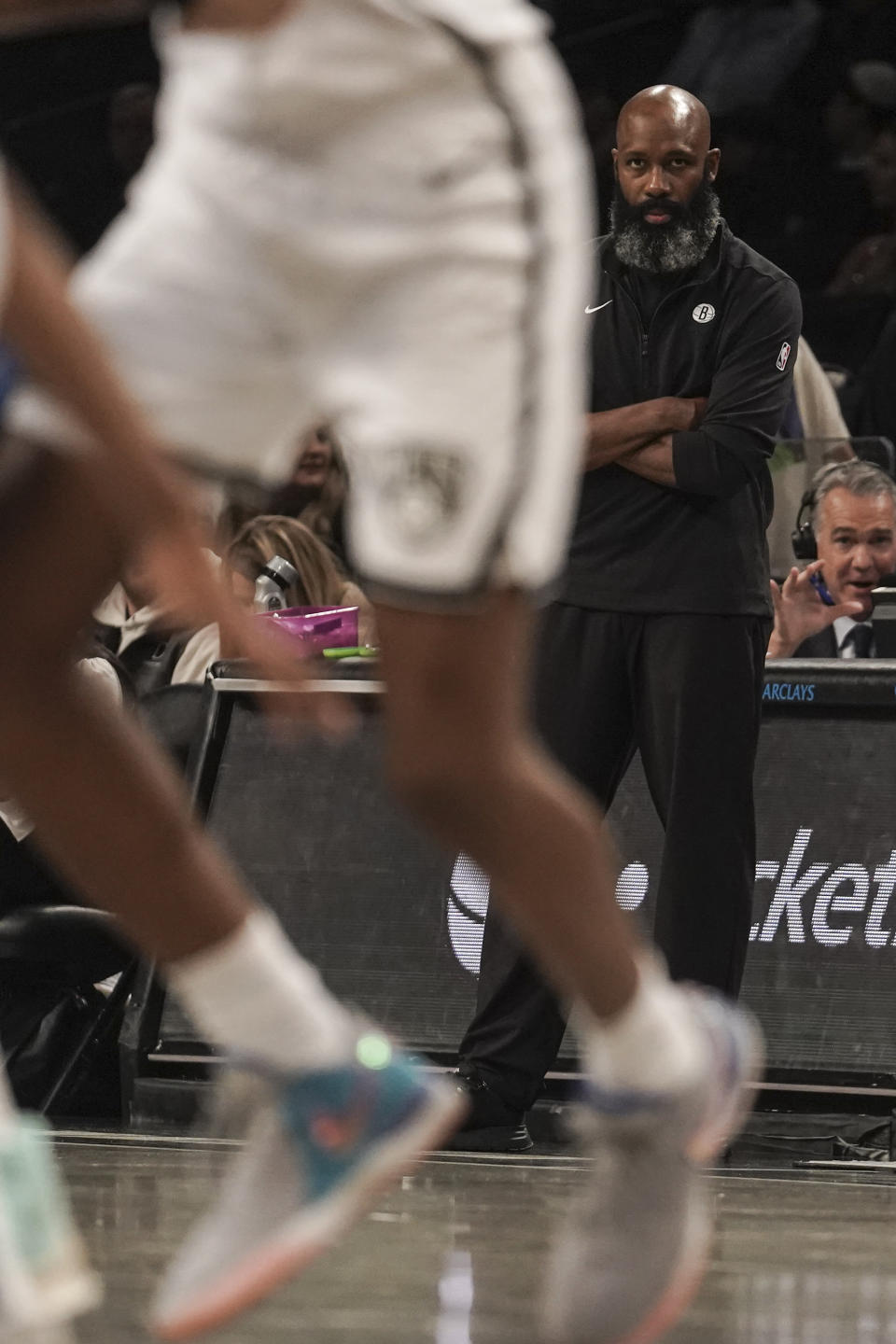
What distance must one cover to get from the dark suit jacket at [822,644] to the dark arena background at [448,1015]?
0.12 m

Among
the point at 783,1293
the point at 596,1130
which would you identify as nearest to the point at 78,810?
the point at 596,1130

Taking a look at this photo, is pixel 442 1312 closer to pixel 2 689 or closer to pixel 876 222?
pixel 2 689

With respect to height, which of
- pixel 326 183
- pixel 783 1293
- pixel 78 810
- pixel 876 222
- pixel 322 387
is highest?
pixel 326 183

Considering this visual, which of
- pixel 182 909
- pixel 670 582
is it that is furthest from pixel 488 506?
pixel 670 582

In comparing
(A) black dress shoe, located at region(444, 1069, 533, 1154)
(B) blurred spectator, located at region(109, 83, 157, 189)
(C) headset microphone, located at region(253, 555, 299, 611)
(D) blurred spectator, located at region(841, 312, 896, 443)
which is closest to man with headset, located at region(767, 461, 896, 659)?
(C) headset microphone, located at region(253, 555, 299, 611)

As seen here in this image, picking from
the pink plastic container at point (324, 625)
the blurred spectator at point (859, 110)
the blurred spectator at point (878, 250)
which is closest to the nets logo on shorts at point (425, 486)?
the pink plastic container at point (324, 625)

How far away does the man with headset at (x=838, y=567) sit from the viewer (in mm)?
4840

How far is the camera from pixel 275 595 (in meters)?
4.95

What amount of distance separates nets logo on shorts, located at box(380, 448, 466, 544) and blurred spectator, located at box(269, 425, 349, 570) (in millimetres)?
3740

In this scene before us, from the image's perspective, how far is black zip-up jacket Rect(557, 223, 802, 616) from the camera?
4.02m

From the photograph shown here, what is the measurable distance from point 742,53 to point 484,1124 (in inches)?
267

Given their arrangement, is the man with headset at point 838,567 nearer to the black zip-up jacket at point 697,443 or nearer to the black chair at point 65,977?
the black zip-up jacket at point 697,443

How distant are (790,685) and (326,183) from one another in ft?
8.55

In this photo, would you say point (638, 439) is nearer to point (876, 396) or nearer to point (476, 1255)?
point (476, 1255)
